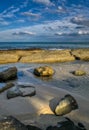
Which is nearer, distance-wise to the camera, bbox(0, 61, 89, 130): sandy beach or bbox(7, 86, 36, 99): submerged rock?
bbox(0, 61, 89, 130): sandy beach

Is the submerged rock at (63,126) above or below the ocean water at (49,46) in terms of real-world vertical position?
above

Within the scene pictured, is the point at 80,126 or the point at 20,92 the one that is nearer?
the point at 80,126

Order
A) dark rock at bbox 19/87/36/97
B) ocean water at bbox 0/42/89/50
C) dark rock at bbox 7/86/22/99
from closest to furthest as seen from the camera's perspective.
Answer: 1. dark rock at bbox 7/86/22/99
2. dark rock at bbox 19/87/36/97
3. ocean water at bbox 0/42/89/50

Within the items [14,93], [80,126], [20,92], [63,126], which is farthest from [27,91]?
[63,126]

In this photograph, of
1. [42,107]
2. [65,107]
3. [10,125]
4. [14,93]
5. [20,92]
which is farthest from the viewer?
[20,92]

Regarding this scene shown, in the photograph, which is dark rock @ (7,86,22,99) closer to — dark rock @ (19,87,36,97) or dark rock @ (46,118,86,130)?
dark rock @ (19,87,36,97)

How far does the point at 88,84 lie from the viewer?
1095 cm

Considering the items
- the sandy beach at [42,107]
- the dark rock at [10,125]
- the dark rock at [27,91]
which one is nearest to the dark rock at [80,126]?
the sandy beach at [42,107]

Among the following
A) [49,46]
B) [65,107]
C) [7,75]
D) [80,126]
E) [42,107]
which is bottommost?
[49,46]

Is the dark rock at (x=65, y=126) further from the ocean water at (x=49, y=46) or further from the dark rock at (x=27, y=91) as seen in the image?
the ocean water at (x=49, y=46)

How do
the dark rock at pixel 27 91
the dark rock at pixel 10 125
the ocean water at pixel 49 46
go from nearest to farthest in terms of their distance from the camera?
the dark rock at pixel 10 125, the dark rock at pixel 27 91, the ocean water at pixel 49 46

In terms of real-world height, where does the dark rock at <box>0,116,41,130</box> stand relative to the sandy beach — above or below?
above

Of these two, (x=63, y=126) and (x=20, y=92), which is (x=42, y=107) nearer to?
(x=20, y=92)

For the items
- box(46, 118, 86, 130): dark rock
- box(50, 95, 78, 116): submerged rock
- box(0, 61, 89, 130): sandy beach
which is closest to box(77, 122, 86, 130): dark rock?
box(46, 118, 86, 130): dark rock
